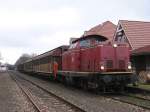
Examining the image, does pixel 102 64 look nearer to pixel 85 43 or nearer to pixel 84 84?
pixel 85 43

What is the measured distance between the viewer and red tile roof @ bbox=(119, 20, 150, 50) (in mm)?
38722

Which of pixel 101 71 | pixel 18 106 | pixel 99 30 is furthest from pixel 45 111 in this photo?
pixel 99 30

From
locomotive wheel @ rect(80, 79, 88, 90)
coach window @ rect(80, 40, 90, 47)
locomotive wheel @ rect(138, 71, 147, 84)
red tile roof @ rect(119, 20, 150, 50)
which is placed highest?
red tile roof @ rect(119, 20, 150, 50)

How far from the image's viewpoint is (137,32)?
40531mm

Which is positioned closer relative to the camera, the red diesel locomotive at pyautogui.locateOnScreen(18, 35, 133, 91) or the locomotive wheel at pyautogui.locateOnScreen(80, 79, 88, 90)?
the red diesel locomotive at pyautogui.locateOnScreen(18, 35, 133, 91)

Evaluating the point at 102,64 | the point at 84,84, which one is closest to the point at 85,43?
the point at 84,84

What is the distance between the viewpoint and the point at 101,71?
1812 cm

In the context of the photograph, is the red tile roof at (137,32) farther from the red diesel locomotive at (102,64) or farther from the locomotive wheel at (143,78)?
the red diesel locomotive at (102,64)

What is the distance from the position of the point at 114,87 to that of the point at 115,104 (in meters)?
4.81

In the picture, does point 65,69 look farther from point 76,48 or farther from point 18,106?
point 18,106

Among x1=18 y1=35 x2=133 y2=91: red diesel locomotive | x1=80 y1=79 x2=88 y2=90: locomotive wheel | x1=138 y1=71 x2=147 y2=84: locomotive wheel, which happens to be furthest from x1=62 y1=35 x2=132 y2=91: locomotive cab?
x1=138 y1=71 x2=147 y2=84: locomotive wheel

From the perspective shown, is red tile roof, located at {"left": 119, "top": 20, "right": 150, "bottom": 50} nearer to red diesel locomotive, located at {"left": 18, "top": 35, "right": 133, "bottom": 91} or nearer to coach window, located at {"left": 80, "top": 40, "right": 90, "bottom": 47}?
coach window, located at {"left": 80, "top": 40, "right": 90, "bottom": 47}

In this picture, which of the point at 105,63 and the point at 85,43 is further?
the point at 85,43

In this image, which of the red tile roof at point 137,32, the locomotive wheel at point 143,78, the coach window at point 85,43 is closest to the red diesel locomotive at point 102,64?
the coach window at point 85,43
